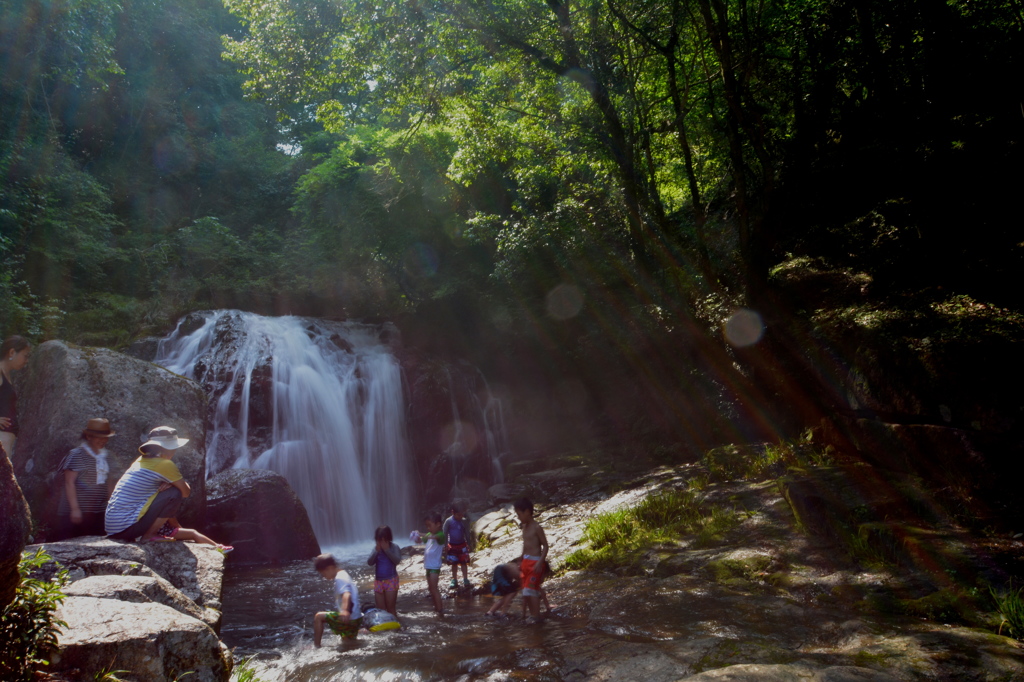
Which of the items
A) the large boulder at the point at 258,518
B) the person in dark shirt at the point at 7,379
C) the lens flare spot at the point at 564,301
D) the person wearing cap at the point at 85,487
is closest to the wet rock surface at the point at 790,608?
the large boulder at the point at 258,518

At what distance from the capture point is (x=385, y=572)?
7.43 m

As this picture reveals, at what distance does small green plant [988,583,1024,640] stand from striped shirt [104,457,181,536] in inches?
285

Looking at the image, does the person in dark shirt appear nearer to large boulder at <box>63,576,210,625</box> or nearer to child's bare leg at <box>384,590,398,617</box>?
large boulder at <box>63,576,210,625</box>

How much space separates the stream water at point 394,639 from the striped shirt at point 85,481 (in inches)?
78.3

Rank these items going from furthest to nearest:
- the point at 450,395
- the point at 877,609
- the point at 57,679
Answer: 1. the point at 450,395
2. the point at 877,609
3. the point at 57,679

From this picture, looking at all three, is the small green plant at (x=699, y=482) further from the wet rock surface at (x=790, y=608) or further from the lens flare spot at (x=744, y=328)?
the lens flare spot at (x=744, y=328)

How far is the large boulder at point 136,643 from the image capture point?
3.11 metres

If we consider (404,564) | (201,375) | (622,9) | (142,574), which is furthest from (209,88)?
(142,574)

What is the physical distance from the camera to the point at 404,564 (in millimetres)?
11102

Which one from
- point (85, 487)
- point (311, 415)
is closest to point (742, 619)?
point (85, 487)

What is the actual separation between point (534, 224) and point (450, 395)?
5984 millimetres

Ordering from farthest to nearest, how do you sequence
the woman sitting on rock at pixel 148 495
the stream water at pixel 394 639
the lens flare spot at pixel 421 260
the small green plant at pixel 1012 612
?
1. the lens flare spot at pixel 421 260
2. the woman sitting on rock at pixel 148 495
3. the stream water at pixel 394 639
4. the small green plant at pixel 1012 612

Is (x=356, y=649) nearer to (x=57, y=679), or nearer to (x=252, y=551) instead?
(x=57, y=679)

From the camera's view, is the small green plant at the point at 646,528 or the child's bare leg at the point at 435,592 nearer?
the child's bare leg at the point at 435,592
